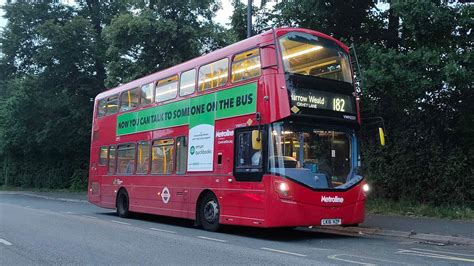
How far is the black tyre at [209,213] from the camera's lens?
41.9 ft

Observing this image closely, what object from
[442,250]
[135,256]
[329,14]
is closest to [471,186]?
[442,250]

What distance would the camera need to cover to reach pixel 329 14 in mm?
17438

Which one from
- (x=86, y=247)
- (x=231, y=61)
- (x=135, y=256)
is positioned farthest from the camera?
(x=231, y=61)

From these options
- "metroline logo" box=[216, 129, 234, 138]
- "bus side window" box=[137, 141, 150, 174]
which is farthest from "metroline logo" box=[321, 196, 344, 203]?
"bus side window" box=[137, 141, 150, 174]

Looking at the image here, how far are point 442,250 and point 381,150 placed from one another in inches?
311

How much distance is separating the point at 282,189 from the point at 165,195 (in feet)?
16.9

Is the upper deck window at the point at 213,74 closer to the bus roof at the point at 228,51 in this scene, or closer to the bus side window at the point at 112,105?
the bus roof at the point at 228,51

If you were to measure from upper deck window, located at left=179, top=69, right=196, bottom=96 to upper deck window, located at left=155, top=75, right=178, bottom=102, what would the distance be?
1.07 feet

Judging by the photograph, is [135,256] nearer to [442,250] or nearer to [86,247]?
[86,247]

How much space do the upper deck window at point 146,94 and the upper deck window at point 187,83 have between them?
5.98 ft

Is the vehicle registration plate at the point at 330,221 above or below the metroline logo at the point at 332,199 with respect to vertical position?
below

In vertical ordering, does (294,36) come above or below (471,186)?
above

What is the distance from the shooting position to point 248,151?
11.7m

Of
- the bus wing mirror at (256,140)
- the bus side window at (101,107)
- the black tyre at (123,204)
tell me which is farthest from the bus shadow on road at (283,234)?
the bus side window at (101,107)
